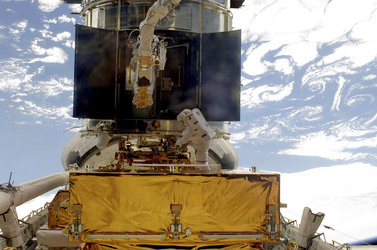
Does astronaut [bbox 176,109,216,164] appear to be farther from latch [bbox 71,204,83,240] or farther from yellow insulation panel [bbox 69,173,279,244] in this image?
latch [bbox 71,204,83,240]

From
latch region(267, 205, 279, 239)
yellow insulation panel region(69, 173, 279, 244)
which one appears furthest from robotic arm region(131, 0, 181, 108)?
latch region(267, 205, 279, 239)

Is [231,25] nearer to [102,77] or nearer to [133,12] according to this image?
[133,12]

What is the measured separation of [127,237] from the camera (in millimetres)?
5227

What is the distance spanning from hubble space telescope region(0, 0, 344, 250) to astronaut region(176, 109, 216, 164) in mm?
27

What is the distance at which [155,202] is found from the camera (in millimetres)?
5227

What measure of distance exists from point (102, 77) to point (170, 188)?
18.5 feet

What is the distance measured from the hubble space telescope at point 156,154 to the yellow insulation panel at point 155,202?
0.02 metres

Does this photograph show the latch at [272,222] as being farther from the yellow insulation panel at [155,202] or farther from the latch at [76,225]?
the latch at [76,225]

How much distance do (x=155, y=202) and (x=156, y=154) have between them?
342 centimetres

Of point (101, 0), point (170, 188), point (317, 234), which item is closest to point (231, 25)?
point (101, 0)

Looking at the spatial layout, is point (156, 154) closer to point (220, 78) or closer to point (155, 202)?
point (220, 78)

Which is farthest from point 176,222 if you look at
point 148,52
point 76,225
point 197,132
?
point 148,52

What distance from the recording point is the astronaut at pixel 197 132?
315 inches

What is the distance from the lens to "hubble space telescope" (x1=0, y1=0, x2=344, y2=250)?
5.23 metres
